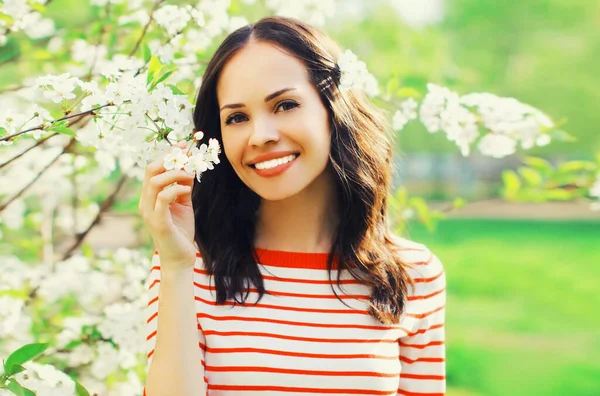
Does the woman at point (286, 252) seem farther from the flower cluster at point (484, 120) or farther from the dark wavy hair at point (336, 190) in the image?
Result: the flower cluster at point (484, 120)

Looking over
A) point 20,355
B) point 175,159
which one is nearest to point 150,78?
point 175,159

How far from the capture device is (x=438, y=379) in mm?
1693

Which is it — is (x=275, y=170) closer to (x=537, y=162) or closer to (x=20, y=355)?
(x=20, y=355)

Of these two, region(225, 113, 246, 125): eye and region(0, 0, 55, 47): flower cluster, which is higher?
region(0, 0, 55, 47): flower cluster

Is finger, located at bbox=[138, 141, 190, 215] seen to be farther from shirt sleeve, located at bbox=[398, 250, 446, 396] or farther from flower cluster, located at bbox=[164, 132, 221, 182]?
shirt sleeve, located at bbox=[398, 250, 446, 396]

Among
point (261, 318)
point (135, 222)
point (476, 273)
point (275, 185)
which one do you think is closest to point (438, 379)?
point (261, 318)

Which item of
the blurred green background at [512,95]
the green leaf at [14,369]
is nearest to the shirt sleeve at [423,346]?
the green leaf at [14,369]

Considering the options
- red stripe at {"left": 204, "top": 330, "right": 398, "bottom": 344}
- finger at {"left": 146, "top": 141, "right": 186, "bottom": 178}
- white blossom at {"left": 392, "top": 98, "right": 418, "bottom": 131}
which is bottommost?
red stripe at {"left": 204, "top": 330, "right": 398, "bottom": 344}

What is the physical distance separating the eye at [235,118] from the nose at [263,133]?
6 cm

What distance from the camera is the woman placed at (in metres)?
1.41

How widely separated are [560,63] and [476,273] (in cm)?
630

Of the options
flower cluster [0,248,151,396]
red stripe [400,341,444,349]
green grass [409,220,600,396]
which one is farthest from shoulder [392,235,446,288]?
green grass [409,220,600,396]

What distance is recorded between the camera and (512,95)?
15781mm

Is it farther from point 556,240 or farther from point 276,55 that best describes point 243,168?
point 556,240
